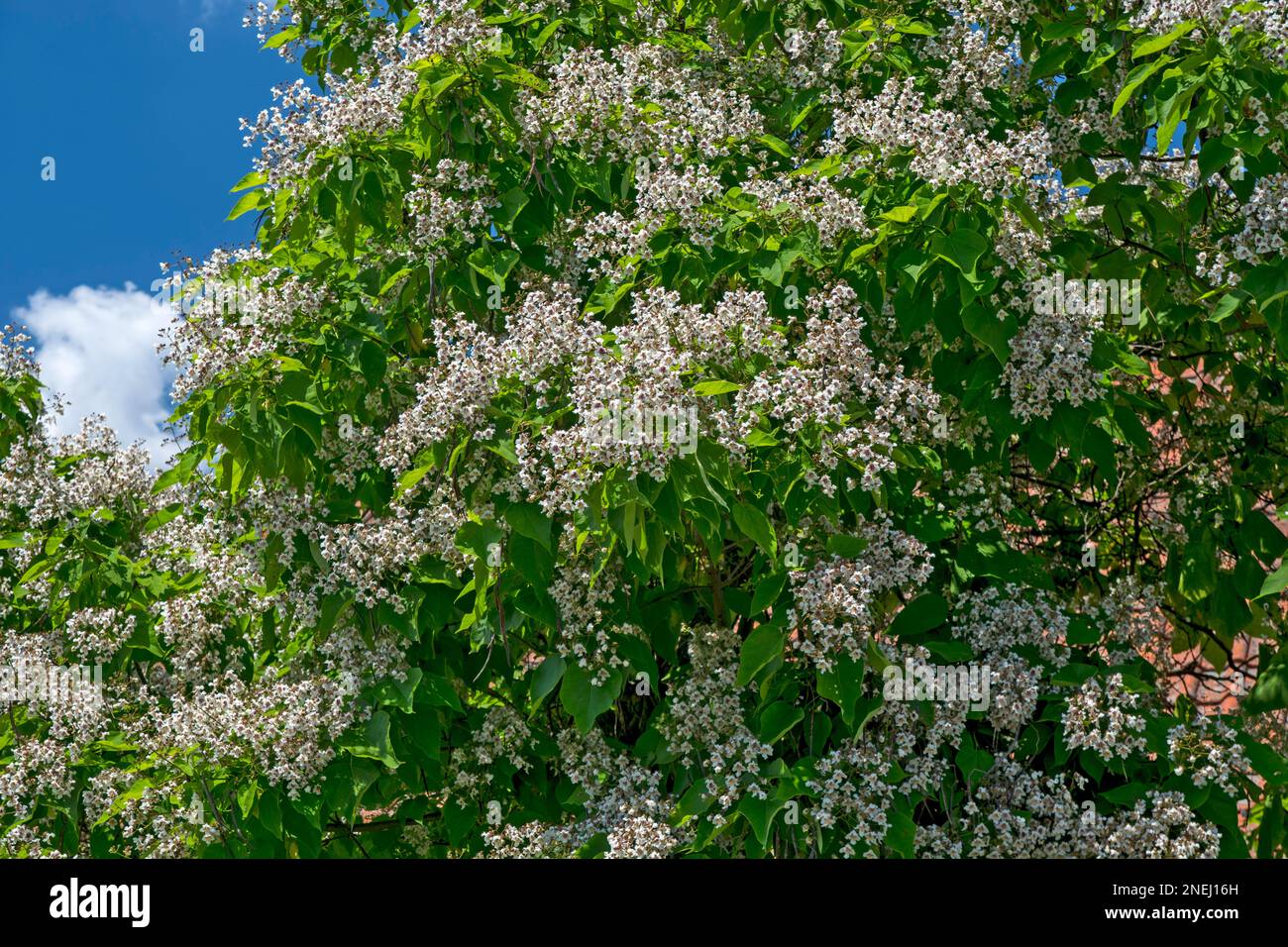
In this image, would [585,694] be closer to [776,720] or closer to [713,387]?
[776,720]

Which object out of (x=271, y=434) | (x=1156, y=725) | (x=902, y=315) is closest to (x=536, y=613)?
(x=271, y=434)

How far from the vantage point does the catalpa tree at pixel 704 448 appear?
17.9 feet

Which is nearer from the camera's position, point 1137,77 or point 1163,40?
point 1163,40

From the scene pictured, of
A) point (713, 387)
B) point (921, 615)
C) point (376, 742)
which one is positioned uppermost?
point (713, 387)

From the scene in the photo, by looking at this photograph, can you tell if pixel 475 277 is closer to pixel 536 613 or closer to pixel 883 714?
pixel 536 613

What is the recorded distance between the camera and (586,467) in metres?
4.96

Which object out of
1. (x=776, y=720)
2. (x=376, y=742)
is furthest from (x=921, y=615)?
(x=376, y=742)

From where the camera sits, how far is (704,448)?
4.98m

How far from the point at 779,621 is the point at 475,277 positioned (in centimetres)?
206

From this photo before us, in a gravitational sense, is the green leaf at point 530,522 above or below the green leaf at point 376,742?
above
